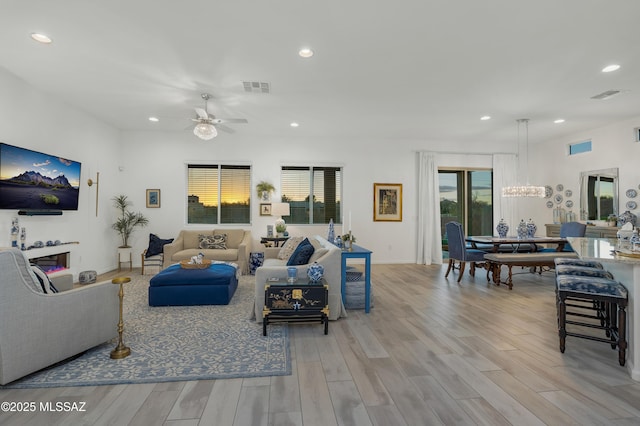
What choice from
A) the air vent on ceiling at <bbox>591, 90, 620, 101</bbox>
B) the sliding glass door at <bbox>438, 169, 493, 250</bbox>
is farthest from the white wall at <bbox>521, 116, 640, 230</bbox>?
the air vent on ceiling at <bbox>591, 90, 620, 101</bbox>

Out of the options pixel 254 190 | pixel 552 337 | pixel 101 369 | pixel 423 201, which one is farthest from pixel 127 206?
pixel 552 337

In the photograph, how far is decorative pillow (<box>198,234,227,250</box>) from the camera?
6430 millimetres

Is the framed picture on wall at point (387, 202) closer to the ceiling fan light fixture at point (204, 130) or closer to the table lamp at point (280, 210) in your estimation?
the table lamp at point (280, 210)

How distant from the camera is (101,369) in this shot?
245 cm

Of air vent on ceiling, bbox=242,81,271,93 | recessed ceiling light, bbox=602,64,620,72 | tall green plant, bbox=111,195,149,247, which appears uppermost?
air vent on ceiling, bbox=242,81,271,93

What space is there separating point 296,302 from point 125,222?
16.7 ft

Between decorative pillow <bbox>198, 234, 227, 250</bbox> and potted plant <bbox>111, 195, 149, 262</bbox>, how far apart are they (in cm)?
141

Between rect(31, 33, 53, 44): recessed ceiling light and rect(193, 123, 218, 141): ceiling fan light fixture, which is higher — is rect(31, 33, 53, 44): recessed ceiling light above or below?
above

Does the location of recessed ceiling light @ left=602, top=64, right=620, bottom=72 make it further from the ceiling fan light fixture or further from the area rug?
the ceiling fan light fixture

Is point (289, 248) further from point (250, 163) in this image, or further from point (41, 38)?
point (41, 38)

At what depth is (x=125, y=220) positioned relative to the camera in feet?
21.6

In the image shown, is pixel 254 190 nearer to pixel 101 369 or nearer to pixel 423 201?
pixel 423 201

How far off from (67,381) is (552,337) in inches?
165

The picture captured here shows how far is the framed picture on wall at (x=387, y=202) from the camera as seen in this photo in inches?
300
